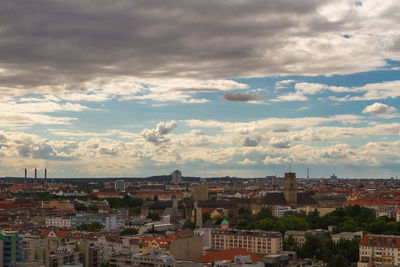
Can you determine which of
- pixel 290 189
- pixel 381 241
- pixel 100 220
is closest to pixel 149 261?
pixel 381 241

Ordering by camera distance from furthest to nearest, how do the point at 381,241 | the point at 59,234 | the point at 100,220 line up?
1. the point at 100,220
2. the point at 59,234
3. the point at 381,241

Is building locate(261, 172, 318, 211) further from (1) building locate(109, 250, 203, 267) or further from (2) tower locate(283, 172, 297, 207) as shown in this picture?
(1) building locate(109, 250, 203, 267)

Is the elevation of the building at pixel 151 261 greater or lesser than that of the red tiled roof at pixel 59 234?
lesser

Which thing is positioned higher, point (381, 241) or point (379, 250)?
point (381, 241)

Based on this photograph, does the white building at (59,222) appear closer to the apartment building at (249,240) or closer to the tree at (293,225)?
the apartment building at (249,240)

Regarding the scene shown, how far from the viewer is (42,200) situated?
622 ft

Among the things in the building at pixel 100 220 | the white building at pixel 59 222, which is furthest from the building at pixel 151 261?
the white building at pixel 59 222

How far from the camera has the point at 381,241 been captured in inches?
3167

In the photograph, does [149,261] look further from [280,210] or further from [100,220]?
[280,210]

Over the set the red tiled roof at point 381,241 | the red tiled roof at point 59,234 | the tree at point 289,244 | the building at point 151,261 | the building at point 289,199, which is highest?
the building at point 289,199

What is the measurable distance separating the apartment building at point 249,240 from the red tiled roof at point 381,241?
46.7 ft

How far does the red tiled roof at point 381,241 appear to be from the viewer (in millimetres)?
79688

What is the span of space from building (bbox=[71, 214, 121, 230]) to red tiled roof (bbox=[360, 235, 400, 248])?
55674mm

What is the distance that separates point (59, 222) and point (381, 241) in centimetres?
7265
